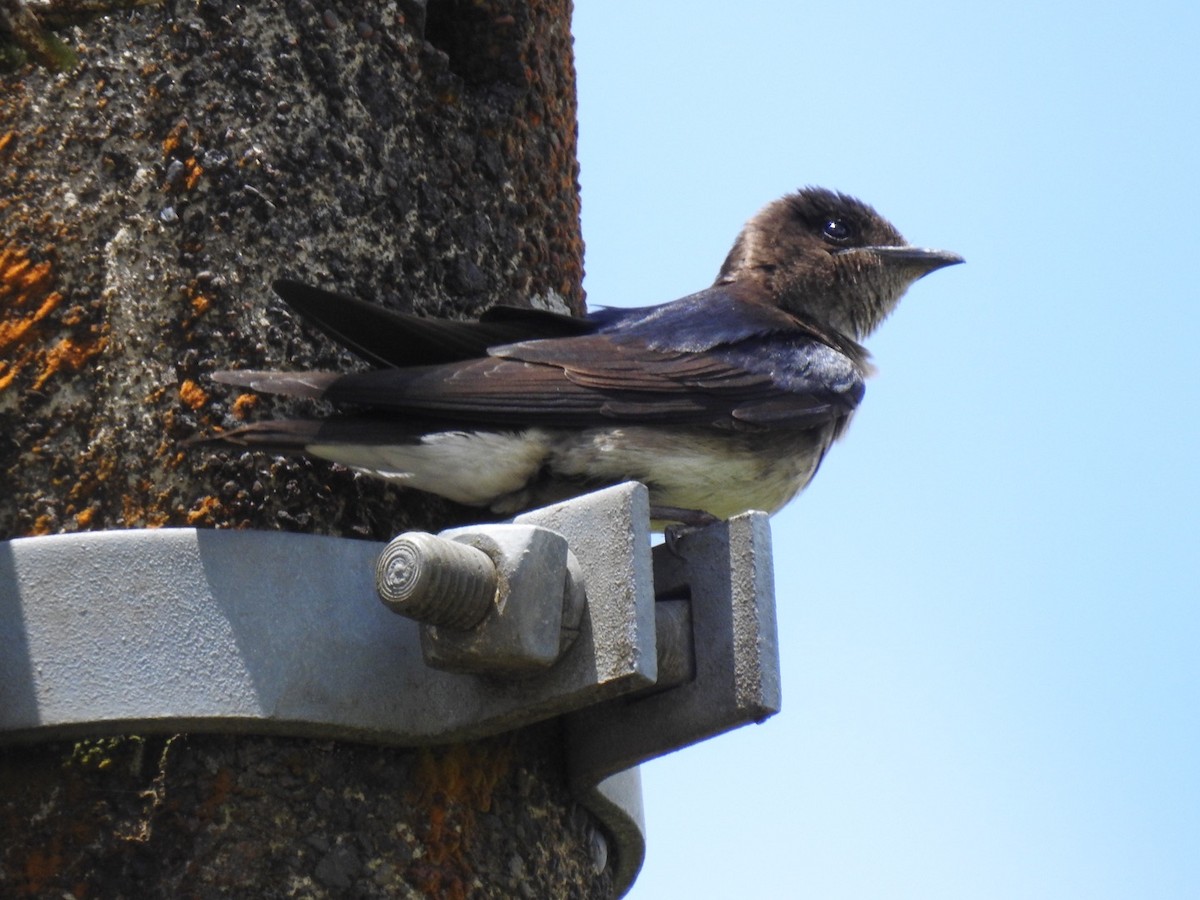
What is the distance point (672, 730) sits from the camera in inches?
106

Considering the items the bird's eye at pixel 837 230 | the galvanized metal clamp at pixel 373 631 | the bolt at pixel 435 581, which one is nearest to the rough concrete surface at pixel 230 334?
the galvanized metal clamp at pixel 373 631

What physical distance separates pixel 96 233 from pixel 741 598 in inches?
46.4

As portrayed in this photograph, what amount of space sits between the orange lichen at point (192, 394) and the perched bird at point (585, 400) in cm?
14

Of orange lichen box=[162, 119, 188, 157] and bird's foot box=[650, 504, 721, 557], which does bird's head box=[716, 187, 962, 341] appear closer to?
bird's foot box=[650, 504, 721, 557]

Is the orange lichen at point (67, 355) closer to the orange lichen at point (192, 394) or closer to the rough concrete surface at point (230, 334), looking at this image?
the rough concrete surface at point (230, 334)

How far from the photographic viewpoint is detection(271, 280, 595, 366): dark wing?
2.74 meters

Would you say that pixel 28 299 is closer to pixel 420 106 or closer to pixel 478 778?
pixel 420 106

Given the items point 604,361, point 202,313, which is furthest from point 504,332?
point 202,313

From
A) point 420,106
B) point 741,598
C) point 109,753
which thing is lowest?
point 109,753

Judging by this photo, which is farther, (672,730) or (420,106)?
(420,106)

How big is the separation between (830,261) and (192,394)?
2619 mm

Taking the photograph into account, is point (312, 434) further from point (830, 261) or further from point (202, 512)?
point (830, 261)

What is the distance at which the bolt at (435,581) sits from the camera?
7.84ft

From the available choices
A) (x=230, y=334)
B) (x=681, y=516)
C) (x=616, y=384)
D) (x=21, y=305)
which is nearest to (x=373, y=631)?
(x=230, y=334)
